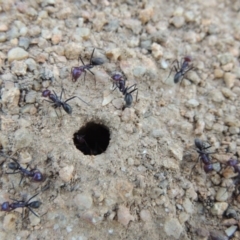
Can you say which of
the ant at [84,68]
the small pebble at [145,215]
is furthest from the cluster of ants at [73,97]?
the small pebble at [145,215]

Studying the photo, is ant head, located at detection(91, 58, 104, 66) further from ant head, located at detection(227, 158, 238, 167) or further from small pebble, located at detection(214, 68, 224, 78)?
ant head, located at detection(227, 158, 238, 167)

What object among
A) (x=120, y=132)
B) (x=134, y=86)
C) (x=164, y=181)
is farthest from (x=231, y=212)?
(x=134, y=86)

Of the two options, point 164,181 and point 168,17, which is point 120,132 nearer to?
point 164,181

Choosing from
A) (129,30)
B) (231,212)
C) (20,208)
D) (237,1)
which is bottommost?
(20,208)

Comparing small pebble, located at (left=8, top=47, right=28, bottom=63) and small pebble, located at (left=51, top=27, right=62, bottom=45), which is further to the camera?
small pebble, located at (left=51, top=27, right=62, bottom=45)

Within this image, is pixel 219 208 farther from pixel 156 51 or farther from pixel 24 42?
pixel 24 42

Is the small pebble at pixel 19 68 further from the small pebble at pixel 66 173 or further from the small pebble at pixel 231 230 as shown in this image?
the small pebble at pixel 231 230

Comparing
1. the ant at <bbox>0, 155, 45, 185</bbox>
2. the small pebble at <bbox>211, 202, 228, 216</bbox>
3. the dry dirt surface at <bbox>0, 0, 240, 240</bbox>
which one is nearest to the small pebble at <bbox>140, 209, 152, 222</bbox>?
the dry dirt surface at <bbox>0, 0, 240, 240</bbox>
